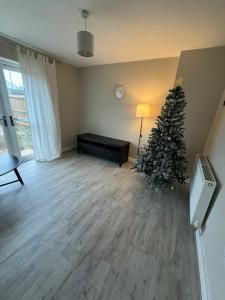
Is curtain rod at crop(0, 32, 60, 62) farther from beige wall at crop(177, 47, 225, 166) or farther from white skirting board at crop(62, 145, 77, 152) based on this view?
beige wall at crop(177, 47, 225, 166)

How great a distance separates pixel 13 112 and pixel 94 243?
2863 mm

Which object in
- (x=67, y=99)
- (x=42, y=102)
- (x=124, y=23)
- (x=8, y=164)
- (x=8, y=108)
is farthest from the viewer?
(x=67, y=99)

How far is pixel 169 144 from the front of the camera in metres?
2.18

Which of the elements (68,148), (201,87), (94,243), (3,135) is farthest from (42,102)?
(201,87)

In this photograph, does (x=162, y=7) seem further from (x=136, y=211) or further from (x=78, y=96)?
(x=78, y=96)

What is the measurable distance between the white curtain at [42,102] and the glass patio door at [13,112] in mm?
193

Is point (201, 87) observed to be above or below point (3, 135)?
above

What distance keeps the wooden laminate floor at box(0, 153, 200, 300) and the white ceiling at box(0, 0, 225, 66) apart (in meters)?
2.40

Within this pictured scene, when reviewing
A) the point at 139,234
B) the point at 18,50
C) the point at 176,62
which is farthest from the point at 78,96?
the point at 139,234

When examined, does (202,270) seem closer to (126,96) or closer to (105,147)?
(105,147)

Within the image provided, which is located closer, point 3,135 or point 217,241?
point 217,241

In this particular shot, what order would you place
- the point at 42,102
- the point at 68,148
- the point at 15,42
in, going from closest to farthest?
1. the point at 15,42
2. the point at 42,102
3. the point at 68,148

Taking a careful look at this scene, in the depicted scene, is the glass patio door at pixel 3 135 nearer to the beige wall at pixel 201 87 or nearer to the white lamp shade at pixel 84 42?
the white lamp shade at pixel 84 42

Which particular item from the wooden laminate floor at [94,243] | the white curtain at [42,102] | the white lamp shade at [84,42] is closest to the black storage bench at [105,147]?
the white curtain at [42,102]
